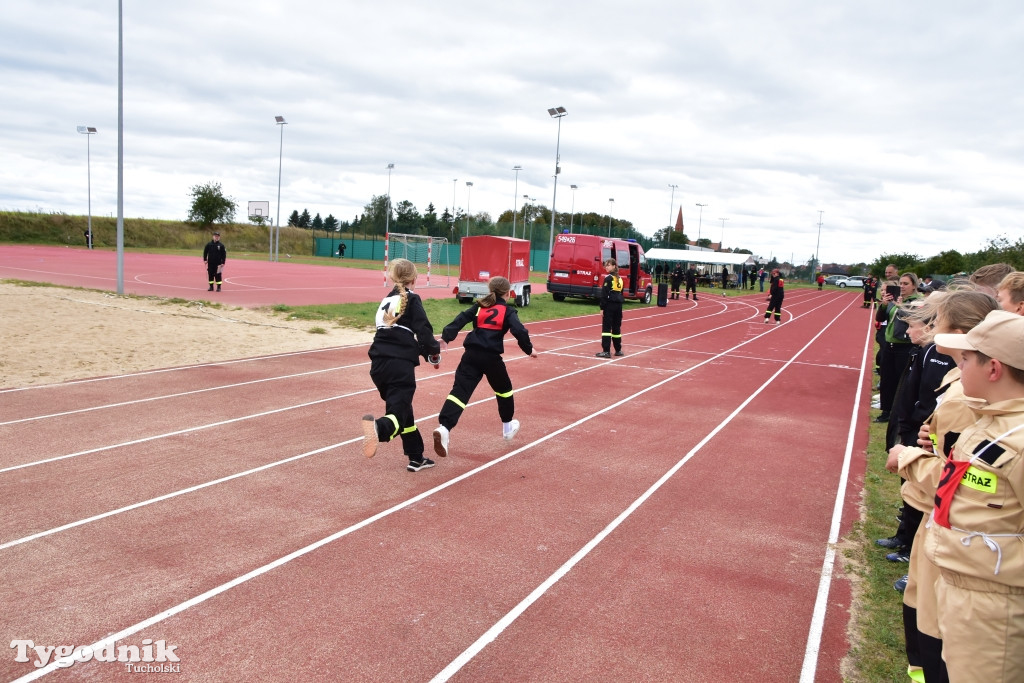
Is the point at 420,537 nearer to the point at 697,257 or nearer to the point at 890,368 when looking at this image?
the point at 890,368

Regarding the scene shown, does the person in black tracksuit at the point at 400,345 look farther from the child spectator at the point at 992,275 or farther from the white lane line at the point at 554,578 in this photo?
the child spectator at the point at 992,275

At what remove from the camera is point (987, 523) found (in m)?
2.34

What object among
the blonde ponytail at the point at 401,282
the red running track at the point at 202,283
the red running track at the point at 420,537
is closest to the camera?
the red running track at the point at 420,537

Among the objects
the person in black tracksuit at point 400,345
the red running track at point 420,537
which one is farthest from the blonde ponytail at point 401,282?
the red running track at point 420,537

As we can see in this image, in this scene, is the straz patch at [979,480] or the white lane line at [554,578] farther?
the white lane line at [554,578]

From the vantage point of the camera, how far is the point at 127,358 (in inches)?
456

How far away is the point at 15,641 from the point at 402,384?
133 inches

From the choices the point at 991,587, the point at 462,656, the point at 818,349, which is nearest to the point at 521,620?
the point at 462,656

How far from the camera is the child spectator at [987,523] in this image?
228 cm

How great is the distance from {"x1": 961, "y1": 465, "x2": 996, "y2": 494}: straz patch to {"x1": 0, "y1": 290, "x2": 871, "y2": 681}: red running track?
178 cm

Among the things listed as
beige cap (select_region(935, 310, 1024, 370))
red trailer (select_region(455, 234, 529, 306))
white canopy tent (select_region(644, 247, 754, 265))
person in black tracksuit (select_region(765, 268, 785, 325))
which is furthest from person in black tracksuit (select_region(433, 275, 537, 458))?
white canopy tent (select_region(644, 247, 754, 265))

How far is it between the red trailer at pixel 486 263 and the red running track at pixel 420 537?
13244mm

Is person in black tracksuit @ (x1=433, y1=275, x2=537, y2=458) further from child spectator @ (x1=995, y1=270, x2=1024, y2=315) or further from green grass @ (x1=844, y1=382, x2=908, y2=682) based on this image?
child spectator @ (x1=995, y1=270, x2=1024, y2=315)

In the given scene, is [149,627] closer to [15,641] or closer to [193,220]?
[15,641]
